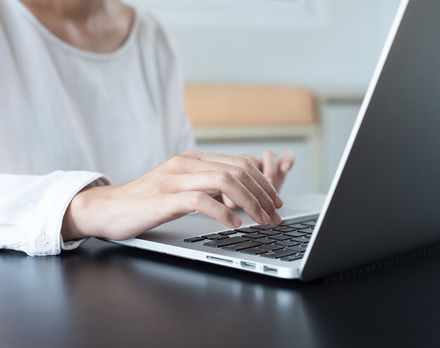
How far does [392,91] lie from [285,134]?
6.17 feet

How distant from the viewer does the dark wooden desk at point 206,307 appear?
38 cm

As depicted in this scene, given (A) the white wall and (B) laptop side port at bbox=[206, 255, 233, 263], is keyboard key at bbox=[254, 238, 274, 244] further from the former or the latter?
(A) the white wall

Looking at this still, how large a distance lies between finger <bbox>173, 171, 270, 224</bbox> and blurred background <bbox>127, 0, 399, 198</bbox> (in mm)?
1473

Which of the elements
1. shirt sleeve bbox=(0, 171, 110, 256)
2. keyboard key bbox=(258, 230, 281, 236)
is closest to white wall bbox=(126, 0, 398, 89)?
shirt sleeve bbox=(0, 171, 110, 256)

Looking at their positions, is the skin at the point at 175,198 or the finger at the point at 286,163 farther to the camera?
the finger at the point at 286,163

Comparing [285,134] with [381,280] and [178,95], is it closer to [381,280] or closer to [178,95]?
[178,95]

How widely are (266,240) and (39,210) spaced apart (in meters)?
0.26

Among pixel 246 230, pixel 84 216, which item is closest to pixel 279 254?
pixel 246 230

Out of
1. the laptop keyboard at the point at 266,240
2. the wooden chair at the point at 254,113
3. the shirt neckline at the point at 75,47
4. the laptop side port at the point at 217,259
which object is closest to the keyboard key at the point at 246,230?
the laptop keyboard at the point at 266,240

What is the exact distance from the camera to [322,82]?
2469mm

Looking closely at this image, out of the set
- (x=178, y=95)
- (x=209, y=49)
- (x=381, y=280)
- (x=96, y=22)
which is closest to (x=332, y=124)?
(x=209, y=49)

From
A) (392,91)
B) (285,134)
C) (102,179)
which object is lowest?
(285,134)

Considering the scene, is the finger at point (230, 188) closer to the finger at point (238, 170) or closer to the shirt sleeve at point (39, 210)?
the finger at point (238, 170)

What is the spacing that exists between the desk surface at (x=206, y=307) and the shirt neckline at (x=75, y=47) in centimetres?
69
